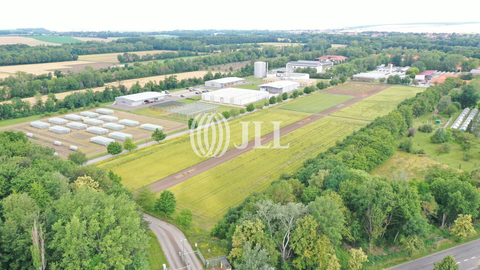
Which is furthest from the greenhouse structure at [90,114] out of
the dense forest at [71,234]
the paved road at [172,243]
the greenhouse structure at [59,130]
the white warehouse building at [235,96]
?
the dense forest at [71,234]

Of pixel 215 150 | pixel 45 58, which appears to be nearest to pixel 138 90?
pixel 215 150

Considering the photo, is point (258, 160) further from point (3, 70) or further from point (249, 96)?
point (3, 70)

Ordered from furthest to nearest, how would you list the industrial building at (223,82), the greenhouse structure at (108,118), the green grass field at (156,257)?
the industrial building at (223,82) → the greenhouse structure at (108,118) → the green grass field at (156,257)

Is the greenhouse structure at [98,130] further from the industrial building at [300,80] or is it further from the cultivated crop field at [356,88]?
the cultivated crop field at [356,88]

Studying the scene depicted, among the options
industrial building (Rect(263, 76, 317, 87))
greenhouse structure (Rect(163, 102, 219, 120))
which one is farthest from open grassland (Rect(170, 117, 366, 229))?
industrial building (Rect(263, 76, 317, 87))

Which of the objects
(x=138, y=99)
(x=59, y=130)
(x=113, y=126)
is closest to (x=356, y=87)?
(x=138, y=99)
